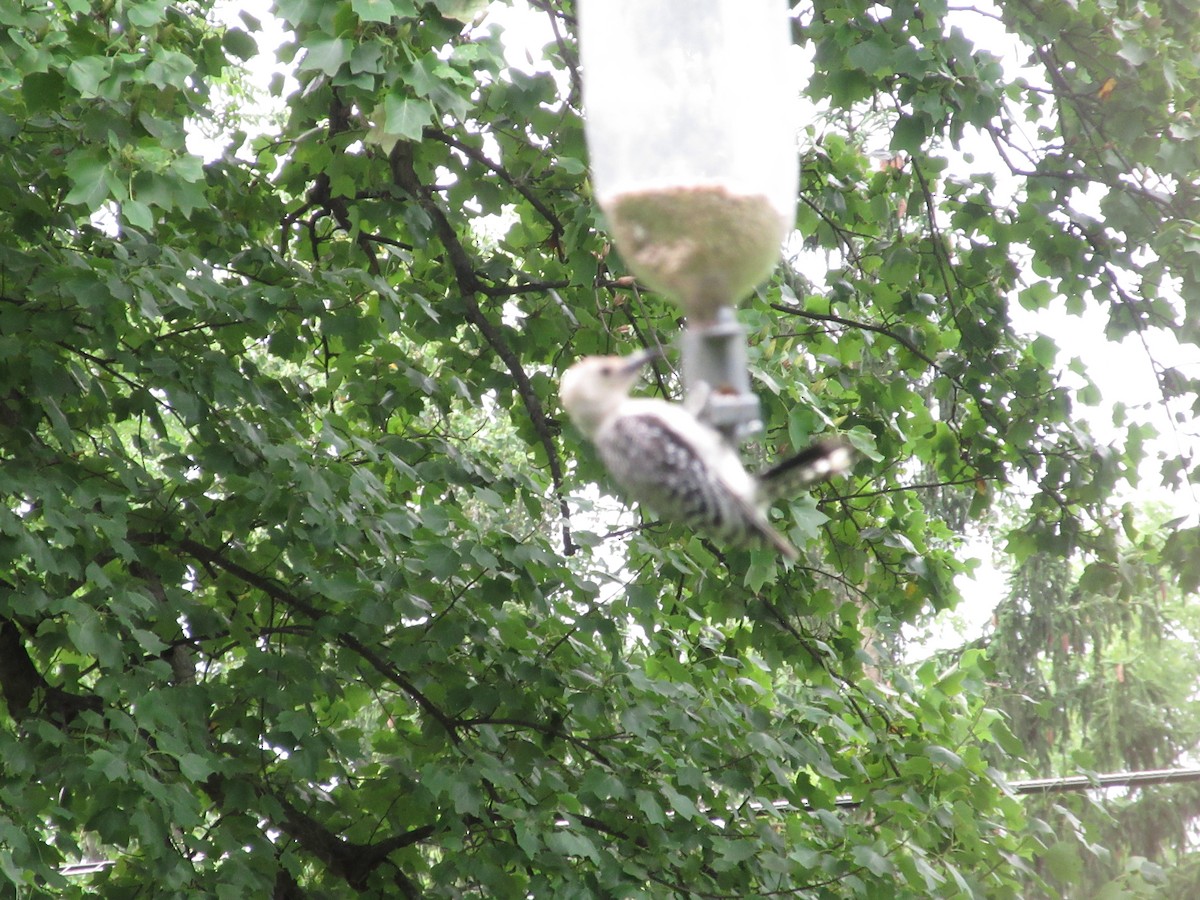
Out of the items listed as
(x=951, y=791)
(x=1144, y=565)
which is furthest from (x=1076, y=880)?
(x=1144, y=565)

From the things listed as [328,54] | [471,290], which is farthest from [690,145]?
[471,290]

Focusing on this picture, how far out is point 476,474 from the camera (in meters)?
4.29

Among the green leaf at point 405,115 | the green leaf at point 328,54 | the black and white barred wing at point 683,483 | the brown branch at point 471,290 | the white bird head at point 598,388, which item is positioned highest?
the brown branch at point 471,290

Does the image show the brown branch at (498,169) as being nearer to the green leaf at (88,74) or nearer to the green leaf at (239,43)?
the green leaf at (239,43)

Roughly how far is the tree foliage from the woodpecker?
177cm

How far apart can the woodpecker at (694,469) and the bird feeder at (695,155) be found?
0.21 ft

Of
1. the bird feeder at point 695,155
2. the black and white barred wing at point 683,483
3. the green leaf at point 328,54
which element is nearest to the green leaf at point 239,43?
the green leaf at point 328,54

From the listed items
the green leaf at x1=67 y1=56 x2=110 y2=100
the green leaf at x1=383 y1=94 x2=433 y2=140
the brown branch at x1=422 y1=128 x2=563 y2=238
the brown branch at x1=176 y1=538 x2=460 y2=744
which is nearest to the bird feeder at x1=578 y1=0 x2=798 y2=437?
the green leaf at x1=383 y1=94 x2=433 y2=140

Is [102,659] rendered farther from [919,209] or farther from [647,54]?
[919,209]

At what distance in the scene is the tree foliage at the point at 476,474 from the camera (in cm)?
341

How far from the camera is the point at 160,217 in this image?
4.29 m

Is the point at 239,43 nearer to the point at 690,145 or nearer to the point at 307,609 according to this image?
the point at 307,609

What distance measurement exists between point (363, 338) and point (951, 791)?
2424mm

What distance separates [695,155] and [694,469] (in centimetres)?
38
